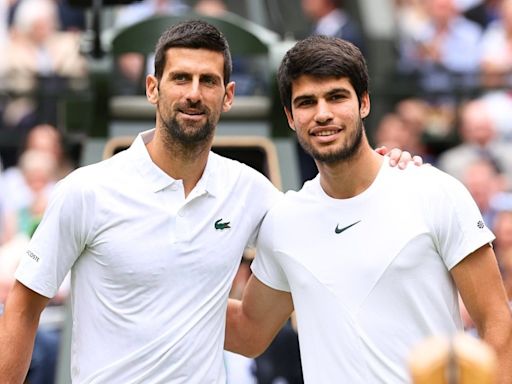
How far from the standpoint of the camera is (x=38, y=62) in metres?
9.02

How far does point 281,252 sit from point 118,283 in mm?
510

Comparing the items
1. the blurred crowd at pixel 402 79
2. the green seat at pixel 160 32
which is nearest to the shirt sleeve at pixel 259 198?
the green seat at pixel 160 32

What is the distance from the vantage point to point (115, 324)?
3.61m

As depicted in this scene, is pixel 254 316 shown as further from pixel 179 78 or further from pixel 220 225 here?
pixel 179 78

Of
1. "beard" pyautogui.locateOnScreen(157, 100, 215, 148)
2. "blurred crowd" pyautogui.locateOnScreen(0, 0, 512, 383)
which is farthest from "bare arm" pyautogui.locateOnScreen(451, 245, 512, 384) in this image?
"blurred crowd" pyautogui.locateOnScreen(0, 0, 512, 383)

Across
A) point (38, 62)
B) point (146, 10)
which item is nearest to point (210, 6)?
point (146, 10)

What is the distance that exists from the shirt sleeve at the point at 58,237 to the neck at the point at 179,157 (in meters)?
0.27

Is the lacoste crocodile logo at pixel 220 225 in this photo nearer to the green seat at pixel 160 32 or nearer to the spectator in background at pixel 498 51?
the green seat at pixel 160 32

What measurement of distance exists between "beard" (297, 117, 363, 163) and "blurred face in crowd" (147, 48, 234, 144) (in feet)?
0.98

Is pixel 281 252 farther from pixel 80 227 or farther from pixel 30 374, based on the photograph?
pixel 30 374

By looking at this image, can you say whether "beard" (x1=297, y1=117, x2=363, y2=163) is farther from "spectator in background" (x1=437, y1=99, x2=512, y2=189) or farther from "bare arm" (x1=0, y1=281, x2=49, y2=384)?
"spectator in background" (x1=437, y1=99, x2=512, y2=189)

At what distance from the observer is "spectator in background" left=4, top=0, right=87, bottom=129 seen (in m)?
8.67

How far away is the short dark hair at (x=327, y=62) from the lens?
11.8 feet

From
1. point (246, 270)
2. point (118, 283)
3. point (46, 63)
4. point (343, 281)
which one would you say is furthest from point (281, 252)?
point (46, 63)
